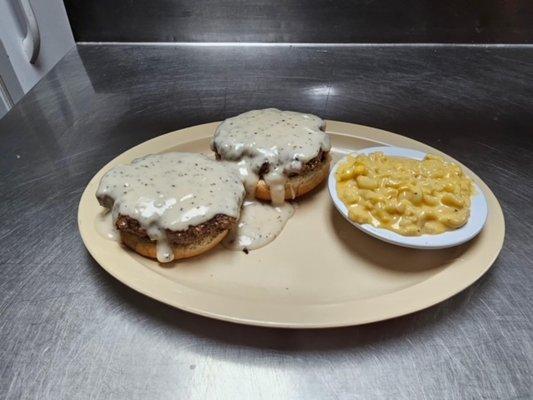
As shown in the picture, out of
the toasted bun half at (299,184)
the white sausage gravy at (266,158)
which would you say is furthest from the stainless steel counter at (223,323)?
the toasted bun half at (299,184)

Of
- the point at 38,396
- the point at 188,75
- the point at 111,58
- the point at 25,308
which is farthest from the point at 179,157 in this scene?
the point at 111,58

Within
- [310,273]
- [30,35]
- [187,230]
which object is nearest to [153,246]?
[187,230]

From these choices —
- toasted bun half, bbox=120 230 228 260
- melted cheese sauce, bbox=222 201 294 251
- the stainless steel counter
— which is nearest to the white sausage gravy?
melted cheese sauce, bbox=222 201 294 251

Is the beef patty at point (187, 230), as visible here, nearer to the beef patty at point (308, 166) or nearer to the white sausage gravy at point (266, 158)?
the white sausage gravy at point (266, 158)

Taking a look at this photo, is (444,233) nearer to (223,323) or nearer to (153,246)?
(223,323)

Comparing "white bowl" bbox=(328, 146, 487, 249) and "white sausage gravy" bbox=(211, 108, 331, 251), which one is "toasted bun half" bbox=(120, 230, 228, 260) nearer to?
"white sausage gravy" bbox=(211, 108, 331, 251)

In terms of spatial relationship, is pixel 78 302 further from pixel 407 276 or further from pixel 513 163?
pixel 513 163
